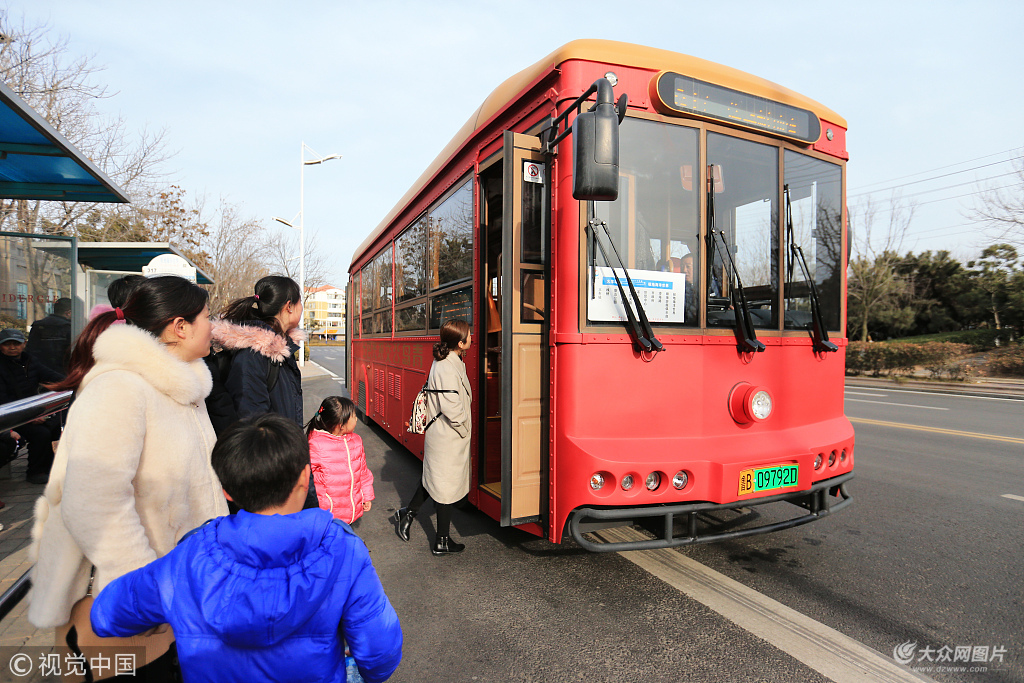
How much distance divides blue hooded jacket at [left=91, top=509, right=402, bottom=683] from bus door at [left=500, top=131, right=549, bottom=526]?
2201 mm

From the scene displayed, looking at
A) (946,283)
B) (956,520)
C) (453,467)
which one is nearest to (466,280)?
(453,467)

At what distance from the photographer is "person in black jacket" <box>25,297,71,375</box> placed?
6.58 meters

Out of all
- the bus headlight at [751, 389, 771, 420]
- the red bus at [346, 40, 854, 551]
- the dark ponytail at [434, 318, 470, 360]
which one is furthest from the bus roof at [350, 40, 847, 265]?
the bus headlight at [751, 389, 771, 420]

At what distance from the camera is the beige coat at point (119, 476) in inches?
65.9

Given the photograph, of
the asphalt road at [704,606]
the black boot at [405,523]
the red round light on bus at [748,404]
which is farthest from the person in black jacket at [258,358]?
the red round light on bus at [748,404]

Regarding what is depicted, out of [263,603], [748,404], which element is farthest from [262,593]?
[748,404]

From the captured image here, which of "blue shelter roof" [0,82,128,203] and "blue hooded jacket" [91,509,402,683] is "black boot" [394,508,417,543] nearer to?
"blue hooded jacket" [91,509,402,683]

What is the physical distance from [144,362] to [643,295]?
272 cm

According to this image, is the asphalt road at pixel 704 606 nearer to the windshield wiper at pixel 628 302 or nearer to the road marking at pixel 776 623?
the road marking at pixel 776 623

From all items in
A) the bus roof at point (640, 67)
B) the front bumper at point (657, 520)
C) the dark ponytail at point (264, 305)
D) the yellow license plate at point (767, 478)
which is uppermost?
the bus roof at point (640, 67)

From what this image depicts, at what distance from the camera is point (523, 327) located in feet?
12.3

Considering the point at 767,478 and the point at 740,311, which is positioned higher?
the point at 740,311

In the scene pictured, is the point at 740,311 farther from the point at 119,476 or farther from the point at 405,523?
the point at 119,476

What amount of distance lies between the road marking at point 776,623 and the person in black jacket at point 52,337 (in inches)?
264
